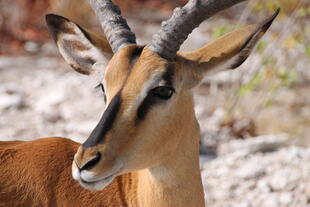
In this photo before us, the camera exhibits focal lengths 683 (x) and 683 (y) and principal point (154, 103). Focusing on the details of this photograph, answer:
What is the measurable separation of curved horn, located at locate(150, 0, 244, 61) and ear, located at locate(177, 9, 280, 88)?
13cm

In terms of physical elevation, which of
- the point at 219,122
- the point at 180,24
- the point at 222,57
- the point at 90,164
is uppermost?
the point at 219,122

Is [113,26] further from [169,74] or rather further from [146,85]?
[146,85]

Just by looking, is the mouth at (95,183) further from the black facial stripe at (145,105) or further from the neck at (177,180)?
the neck at (177,180)

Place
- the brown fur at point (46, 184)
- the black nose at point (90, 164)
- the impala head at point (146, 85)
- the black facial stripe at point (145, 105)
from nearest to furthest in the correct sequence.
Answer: the black nose at point (90, 164)
the impala head at point (146, 85)
the black facial stripe at point (145, 105)
the brown fur at point (46, 184)

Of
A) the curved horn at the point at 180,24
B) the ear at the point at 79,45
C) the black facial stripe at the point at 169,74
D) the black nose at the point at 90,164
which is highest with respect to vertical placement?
the ear at the point at 79,45

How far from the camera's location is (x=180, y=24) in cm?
471

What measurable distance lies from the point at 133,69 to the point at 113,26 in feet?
2.19

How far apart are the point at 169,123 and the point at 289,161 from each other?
3394 millimetres

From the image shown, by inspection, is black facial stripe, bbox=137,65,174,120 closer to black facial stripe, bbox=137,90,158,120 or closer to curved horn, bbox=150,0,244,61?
black facial stripe, bbox=137,90,158,120

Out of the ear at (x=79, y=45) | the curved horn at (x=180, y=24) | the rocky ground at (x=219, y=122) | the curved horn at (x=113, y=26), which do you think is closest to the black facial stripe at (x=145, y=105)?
the curved horn at (x=180, y=24)

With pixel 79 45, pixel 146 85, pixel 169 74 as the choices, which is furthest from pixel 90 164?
pixel 79 45

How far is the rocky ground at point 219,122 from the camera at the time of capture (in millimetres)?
7203

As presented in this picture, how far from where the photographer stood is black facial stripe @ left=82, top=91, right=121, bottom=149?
4.07 meters

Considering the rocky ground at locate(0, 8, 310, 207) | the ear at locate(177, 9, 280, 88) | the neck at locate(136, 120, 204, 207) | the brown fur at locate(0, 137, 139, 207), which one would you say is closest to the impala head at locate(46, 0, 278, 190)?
the ear at locate(177, 9, 280, 88)
